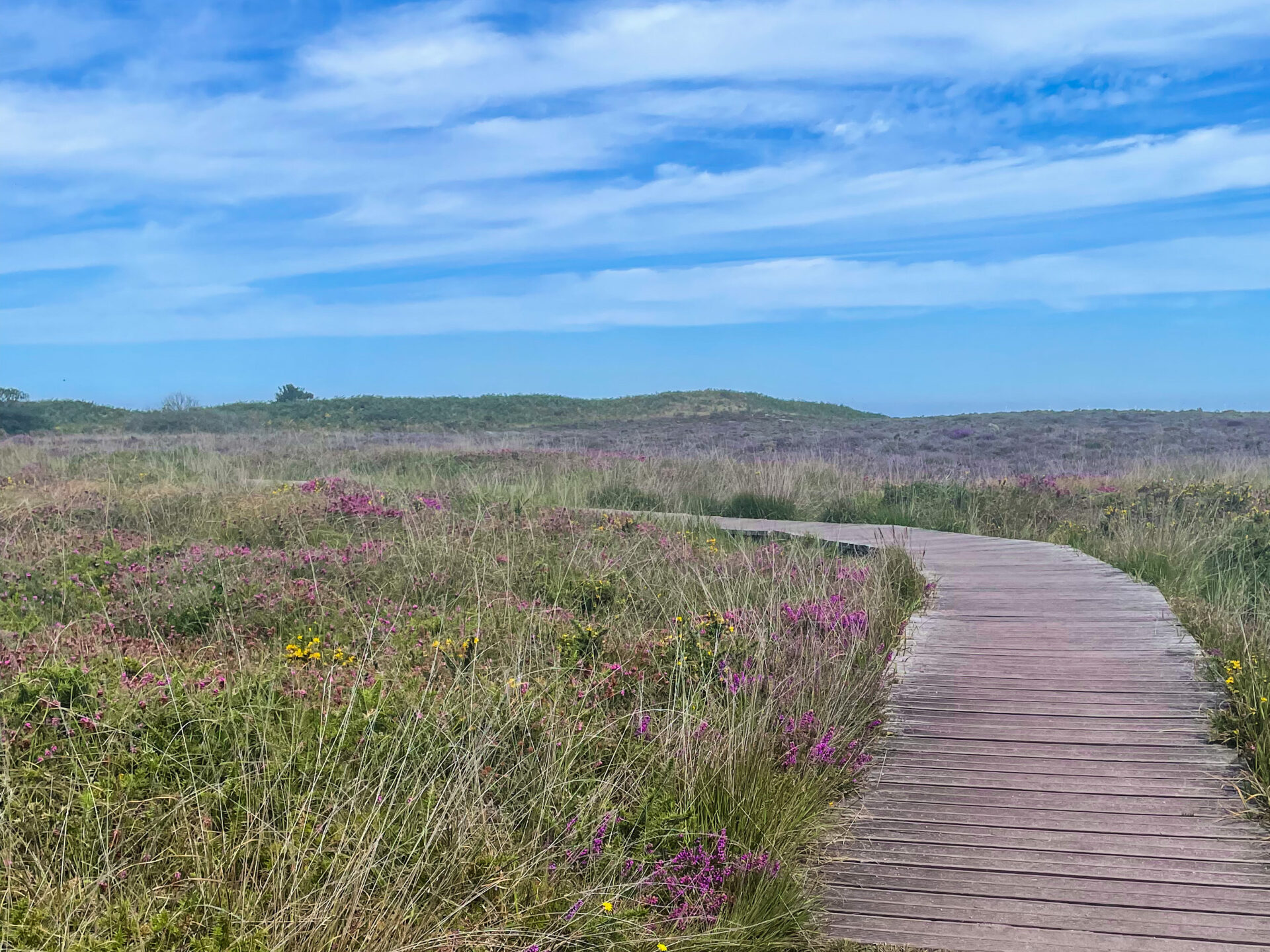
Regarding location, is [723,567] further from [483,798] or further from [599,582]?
[483,798]

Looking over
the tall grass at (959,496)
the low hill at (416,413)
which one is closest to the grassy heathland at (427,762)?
the tall grass at (959,496)

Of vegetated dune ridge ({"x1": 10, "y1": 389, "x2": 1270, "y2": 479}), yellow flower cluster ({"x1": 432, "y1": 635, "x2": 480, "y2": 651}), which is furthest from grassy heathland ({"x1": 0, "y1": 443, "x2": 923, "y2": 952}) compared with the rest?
vegetated dune ridge ({"x1": 10, "y1": 389, "x2": 1270, "y2": 479})

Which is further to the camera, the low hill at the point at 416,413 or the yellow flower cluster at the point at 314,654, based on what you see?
the low hill at the point at 416,413

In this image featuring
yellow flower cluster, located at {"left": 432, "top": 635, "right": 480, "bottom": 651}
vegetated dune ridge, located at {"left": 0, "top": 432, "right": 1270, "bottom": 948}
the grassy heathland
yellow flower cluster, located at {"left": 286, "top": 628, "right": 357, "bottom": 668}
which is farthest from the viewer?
vegetated dune ridge, located at {"left": 0, "top": 432, "right": 1270, "bottom": 948}

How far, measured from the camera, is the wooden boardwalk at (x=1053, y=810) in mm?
3596

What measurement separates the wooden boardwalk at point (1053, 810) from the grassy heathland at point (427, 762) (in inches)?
11.4

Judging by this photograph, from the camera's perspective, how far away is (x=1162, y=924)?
3.55 metres

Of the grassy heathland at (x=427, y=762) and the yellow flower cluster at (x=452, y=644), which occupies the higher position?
the yellow flower cluster at (x=452, y=644)

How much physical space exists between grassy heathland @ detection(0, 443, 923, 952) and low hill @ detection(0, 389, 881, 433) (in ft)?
134

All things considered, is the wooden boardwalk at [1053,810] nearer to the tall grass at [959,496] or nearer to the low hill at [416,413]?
the tall grass at [959,496]

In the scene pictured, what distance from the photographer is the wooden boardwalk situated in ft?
11.8

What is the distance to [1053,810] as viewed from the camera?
443 cm

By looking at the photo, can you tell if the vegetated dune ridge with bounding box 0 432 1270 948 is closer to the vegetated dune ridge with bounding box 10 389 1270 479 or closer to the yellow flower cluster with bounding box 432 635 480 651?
the yellow flower cluster with bounding box 432 635 480 651

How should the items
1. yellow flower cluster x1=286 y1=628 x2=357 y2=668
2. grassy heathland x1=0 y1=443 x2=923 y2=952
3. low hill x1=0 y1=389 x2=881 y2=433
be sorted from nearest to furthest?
grassy heathland x1=0 y1=443 x2=923 y2=952, yellow flower cluster x1=286 y1=628 x2=357 y2=668, low hill x1=0 y1=389 x2=881 y2=433
